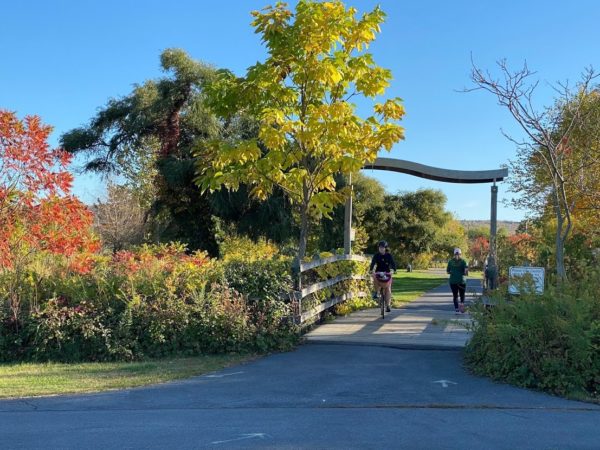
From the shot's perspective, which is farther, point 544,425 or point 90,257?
point 90,257

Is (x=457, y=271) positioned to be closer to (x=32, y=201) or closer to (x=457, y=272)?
(x=457, y=272)

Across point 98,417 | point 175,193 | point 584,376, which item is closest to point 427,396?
point 584,376

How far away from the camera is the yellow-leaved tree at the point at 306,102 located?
1025 cm

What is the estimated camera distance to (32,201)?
9820 mm

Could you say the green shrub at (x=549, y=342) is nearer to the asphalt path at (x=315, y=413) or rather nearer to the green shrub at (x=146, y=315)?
the asphalt path at (x=315, y=413)

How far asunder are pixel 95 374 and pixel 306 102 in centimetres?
606

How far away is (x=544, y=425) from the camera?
5.65m

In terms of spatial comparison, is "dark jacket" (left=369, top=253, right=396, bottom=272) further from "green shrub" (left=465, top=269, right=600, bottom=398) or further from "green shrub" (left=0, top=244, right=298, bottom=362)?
"green shrub" (left=465, top=269, right=600, bottom=398)

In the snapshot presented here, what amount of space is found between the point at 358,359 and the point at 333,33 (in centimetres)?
568

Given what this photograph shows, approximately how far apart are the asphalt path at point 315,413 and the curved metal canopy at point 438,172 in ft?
22.5

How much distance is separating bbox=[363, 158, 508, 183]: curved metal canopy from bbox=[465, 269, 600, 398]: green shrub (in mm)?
6272

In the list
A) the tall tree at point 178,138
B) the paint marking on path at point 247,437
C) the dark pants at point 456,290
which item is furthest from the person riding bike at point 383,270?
the tall tree at point 178,138

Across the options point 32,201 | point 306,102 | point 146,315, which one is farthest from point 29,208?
point 306,102

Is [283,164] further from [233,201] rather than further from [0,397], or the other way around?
[233,201]
